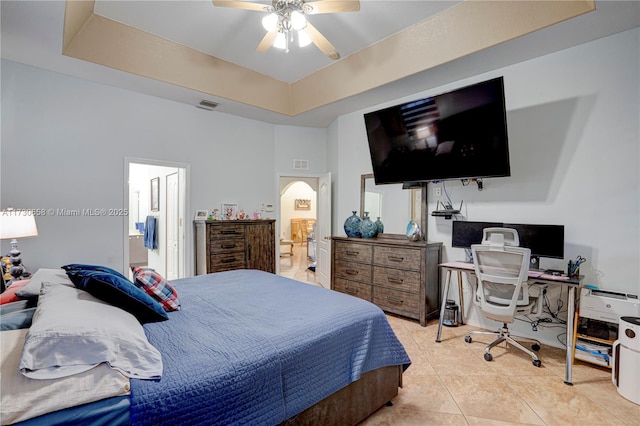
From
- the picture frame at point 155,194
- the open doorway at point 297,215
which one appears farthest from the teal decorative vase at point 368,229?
the open doorway at point 297,215

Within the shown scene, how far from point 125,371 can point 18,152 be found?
3.46 m

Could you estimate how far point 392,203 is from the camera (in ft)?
14.1

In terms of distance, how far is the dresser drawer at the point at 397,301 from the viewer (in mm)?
3564

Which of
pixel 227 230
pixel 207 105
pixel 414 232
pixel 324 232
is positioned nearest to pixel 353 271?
pixel 414 232

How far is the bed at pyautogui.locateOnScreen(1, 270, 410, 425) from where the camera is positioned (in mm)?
1034

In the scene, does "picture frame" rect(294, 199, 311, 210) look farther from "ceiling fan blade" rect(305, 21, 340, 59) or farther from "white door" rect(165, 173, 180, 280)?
"ceiling fan blade" rect(305, 21, 340, 59)

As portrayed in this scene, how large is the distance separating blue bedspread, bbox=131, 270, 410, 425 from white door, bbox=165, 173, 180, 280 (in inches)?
108

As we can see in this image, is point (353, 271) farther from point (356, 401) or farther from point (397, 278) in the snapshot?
point (356, 401)

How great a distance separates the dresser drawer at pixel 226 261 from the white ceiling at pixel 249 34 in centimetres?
220

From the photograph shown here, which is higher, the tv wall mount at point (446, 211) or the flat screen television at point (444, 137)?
the flat screen television at point (444, 137)

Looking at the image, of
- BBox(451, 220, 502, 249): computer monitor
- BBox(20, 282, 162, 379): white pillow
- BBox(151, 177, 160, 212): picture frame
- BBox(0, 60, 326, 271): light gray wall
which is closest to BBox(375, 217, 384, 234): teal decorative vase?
BBox(451, 220, 502, 249): computer monitor

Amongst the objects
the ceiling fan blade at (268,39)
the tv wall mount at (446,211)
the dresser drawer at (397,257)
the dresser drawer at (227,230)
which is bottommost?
the dresser drawer at (397,257)

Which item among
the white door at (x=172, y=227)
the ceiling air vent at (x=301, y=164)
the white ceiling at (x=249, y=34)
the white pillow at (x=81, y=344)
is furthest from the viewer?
the ceiling air vent at (x=301, y=164)

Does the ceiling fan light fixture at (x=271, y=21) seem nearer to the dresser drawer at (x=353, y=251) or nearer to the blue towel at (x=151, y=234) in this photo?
the dresser drawer at (x=353, y=251)
